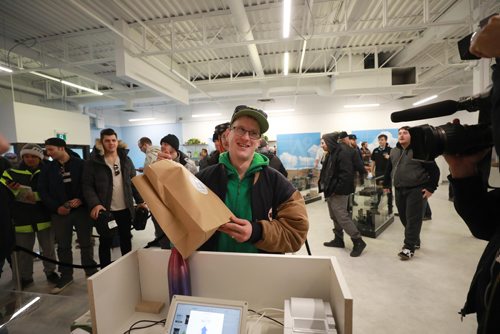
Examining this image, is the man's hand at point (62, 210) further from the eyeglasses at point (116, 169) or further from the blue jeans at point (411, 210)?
the blue jeans at point (411, 210)

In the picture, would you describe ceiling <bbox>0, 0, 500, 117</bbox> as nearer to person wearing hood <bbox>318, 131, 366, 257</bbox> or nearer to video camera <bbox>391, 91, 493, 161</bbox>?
person wearing hood <bbox>318, 131, 366, 257</bbox>

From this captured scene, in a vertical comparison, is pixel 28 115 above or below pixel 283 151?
above

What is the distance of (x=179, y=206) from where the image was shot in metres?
0.87

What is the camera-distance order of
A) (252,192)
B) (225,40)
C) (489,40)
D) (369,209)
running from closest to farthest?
(489,40), (252,192), (369,209), (225,40)

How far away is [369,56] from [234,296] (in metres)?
7.61

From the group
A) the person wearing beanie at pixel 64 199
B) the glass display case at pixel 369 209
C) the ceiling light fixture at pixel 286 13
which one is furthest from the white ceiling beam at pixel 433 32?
the person wearing beanie at pixel 64 199

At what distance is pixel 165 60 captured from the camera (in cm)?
604

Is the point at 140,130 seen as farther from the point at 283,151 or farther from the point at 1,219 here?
the point at 1,219

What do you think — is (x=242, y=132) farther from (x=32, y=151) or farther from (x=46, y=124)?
(x=46, y=124)

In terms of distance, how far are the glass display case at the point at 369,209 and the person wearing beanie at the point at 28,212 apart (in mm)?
4338

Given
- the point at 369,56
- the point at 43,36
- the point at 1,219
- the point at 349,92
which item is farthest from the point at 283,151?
the point at 1,219

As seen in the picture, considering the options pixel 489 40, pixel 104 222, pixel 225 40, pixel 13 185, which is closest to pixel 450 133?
pixel 489 40

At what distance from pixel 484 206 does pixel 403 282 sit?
219 centimetres

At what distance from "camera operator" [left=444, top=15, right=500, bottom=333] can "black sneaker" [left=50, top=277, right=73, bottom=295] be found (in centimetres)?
335
